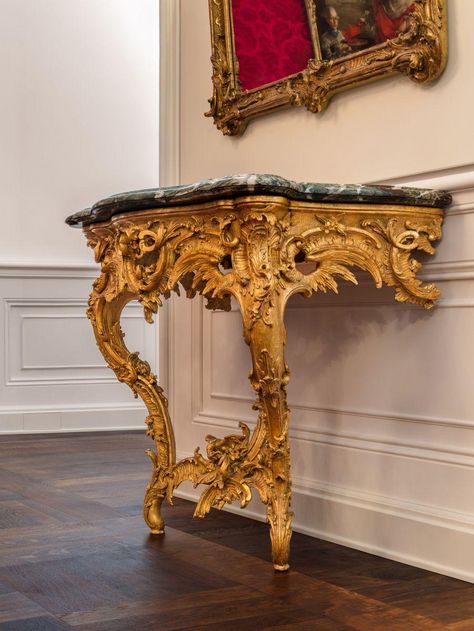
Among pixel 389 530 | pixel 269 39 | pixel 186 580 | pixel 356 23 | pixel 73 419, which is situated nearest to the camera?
pixel 186 580

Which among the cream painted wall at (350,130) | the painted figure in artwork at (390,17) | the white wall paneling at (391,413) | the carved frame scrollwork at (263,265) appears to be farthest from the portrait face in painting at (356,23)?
the carved frame scrollwork at (263,265)

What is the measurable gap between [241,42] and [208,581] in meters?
1.81

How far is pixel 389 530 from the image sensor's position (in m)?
2.62

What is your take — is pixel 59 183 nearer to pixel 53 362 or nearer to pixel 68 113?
pixel 68 113

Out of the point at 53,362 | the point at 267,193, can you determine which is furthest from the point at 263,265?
the point at 53,362

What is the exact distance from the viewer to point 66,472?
4.18 m

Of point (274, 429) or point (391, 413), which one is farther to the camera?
point (391, 413)

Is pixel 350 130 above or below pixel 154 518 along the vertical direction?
above

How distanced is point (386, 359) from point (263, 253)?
627 mm

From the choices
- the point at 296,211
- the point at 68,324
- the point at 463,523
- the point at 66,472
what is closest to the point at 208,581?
the point at 463,523

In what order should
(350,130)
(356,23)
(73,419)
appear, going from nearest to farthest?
(356,23) → (350,130) → (73,419)

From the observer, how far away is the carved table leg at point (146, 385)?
284cm

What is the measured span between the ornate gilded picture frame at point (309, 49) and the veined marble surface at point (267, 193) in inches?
13.5

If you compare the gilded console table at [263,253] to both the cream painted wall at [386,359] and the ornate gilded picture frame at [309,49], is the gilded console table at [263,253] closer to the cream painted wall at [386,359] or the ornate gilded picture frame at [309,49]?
the cream painted wall at [386,359]
